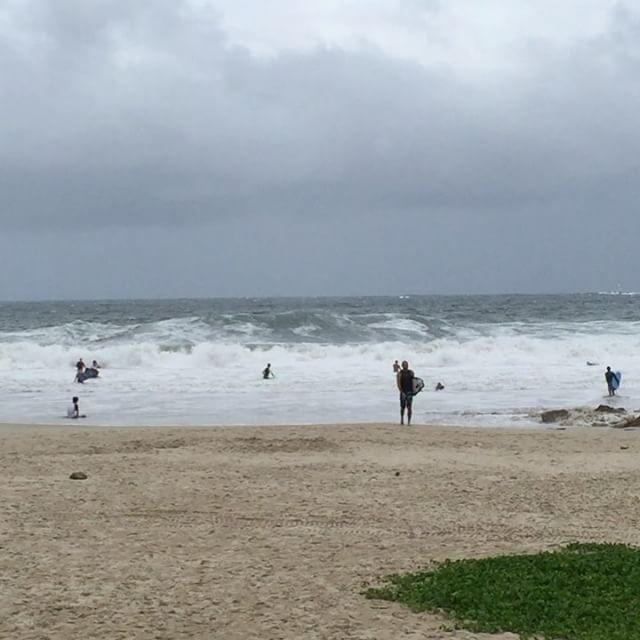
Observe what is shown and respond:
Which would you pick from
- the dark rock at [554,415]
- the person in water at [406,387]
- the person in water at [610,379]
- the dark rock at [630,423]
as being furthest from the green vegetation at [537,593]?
the person in water at [610,379]

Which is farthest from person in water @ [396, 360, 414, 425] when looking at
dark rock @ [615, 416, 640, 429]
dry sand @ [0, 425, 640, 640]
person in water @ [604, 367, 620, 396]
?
person in water @ [604, 367, 620, 396]

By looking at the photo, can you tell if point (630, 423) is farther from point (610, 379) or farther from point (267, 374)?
point (267, 374)

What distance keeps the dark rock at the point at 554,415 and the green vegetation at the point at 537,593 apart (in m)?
12.0

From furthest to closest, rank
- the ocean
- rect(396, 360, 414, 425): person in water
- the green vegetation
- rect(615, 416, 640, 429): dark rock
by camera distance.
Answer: the ocean, rect(396, 360, 414, 425): person in water, rect(615, 416, 640, 429): dark rock, the green vegetation

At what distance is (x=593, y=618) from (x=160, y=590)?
338 cm

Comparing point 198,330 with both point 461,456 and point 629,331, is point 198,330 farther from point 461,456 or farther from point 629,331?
point 461,456

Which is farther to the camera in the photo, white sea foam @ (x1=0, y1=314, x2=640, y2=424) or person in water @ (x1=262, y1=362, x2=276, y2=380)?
person in water @ (x1=262, y1=362, x2=276, y2=380)

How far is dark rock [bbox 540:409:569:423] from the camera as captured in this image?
19844 millimetres

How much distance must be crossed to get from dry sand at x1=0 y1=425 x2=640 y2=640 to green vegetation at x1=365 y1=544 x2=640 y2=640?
31 centimetres

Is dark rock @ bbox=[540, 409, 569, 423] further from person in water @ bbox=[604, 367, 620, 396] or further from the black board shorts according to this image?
person in water @ bbox=[604, 367, 620, 396]

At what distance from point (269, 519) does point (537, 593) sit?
387 centimetres

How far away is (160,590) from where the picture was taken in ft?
23.6

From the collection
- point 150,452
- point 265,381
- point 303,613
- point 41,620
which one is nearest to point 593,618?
point 303,613

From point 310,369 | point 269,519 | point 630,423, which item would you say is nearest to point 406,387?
point 630,423
